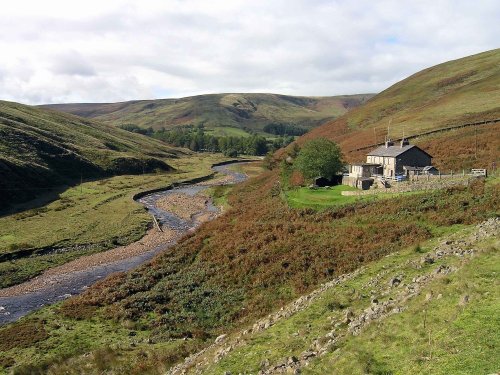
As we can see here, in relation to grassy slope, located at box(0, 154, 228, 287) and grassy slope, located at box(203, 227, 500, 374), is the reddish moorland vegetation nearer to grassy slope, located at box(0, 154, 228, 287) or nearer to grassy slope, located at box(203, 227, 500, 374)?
grassy slope, located at box(203, 227, 500, 374)

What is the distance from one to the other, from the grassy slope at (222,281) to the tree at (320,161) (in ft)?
53.5

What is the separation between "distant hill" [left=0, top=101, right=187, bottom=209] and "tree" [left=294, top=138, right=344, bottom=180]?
61.4 m

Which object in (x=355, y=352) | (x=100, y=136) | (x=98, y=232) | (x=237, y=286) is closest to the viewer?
(x=355, y=352)

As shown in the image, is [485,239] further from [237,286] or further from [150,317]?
[150,317]

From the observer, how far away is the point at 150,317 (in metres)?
36.2

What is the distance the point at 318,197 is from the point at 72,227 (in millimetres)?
42199

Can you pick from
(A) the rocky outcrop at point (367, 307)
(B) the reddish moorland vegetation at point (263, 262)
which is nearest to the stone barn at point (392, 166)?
(B) the reddish moorland vegetation at point (263, 262)

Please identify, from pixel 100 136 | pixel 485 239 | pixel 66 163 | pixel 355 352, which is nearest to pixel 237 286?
pixel 485 239

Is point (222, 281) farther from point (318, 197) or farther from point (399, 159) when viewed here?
point (399, 159)

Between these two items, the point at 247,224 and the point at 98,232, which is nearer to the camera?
the point at 247,224

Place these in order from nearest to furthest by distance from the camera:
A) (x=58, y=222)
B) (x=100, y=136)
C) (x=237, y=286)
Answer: (x=237, y=286) < (x=58, y=222) < (x=100, y=136)

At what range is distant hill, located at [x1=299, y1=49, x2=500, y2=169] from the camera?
256ft

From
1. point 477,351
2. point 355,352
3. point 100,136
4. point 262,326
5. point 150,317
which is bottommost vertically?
point 150,317

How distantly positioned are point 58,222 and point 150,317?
160 feet
